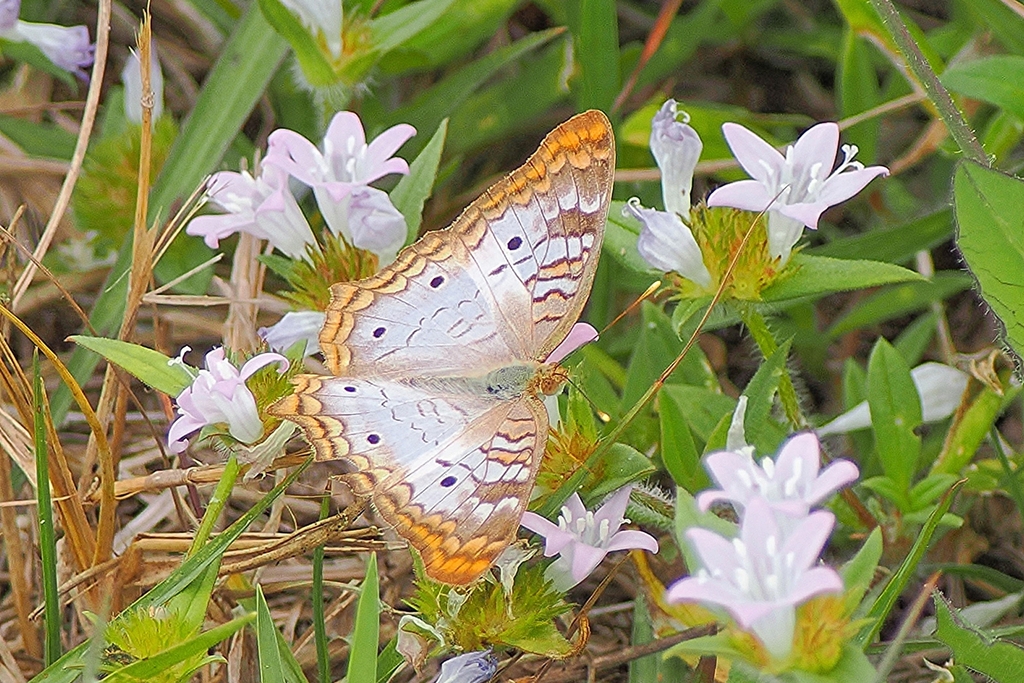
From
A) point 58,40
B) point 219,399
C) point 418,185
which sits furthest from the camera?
point 58,40

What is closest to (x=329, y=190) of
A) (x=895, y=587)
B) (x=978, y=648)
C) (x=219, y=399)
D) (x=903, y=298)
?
(x=219, y=399)

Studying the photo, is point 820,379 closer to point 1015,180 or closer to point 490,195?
point 1015,180

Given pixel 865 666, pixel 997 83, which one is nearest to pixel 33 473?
pixel 865 666

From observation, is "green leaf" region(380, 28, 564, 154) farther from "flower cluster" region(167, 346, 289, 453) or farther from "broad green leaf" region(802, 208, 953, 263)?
"flower cluster" region(167, 346, 289, 453)

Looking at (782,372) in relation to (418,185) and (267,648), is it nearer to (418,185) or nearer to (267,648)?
(418,185)

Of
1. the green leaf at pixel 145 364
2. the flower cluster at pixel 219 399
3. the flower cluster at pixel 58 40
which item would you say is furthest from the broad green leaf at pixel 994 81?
the flower cluster at pixel 58 40

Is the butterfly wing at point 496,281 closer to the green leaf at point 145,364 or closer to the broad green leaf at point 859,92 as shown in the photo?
the green leaf at point 145,364
